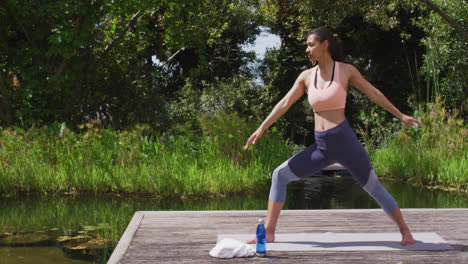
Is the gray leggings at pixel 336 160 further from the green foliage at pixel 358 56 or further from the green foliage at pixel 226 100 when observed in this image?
the green foliage at pixel 358 56

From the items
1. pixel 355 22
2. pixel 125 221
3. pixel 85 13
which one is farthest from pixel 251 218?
pixel 355 22

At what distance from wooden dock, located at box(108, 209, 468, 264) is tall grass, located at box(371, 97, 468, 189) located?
4.33 metres

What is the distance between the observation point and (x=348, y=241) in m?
3.89

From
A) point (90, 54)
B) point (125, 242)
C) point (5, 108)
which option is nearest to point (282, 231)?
point (125, 242)

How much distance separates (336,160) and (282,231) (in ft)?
3.30

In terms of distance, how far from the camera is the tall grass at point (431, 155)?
29.2 feet

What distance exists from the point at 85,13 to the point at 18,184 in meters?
4.36

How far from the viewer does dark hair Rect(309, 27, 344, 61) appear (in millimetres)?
3658

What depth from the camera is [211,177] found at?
8.05 metres

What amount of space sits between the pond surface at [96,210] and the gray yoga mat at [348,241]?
174 cm

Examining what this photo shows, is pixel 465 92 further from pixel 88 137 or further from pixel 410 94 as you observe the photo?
pixel 88 137

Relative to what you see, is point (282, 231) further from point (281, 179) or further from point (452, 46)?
point (452, 46)

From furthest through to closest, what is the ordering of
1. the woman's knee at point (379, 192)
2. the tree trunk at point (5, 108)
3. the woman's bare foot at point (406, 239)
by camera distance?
the tree trunk at point (5, 108)
the woman's bare foot at point (406, 239)
the woman's knee at point (379, 192)

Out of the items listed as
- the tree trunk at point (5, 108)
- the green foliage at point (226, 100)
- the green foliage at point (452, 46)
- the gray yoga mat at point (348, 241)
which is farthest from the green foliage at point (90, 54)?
the gray yoga mat at point (348, 241)
